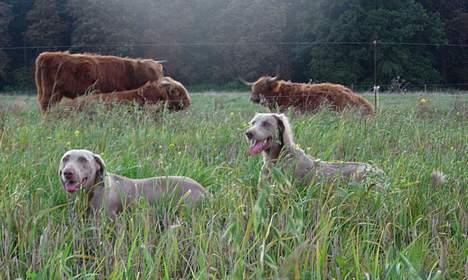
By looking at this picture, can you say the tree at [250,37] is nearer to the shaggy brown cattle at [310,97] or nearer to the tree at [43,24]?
the tree at [43,24]

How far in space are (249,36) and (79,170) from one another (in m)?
30.5

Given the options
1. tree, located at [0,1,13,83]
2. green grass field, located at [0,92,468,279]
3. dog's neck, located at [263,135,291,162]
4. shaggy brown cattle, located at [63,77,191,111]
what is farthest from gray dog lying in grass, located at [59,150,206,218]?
tree, located at [0,1,13,83]

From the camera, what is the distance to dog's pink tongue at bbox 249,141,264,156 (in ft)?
17.5

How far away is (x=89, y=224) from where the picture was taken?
151 inches

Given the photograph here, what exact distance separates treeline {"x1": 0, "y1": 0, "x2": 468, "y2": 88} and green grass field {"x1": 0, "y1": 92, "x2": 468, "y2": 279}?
2529 cm

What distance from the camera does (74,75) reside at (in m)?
11.4

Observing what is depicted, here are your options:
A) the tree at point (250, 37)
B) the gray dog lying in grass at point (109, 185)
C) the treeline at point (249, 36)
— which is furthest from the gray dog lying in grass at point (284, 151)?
the tree at point (250, 37)

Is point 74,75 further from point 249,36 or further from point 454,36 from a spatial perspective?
point 454,36

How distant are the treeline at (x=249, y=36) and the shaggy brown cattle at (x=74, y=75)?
19.8 meters

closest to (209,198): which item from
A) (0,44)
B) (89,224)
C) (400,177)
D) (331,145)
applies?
(89,224)

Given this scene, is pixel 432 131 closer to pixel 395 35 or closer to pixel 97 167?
pixel 97 167

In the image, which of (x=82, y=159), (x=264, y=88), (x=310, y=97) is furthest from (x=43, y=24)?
(x=82, y=159)

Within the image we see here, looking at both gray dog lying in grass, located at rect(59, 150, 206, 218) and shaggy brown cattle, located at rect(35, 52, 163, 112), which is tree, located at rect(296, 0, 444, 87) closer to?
shaggy brown cattle, located at rect(35, 52, 163, 112)

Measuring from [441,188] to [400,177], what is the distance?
0.30m
